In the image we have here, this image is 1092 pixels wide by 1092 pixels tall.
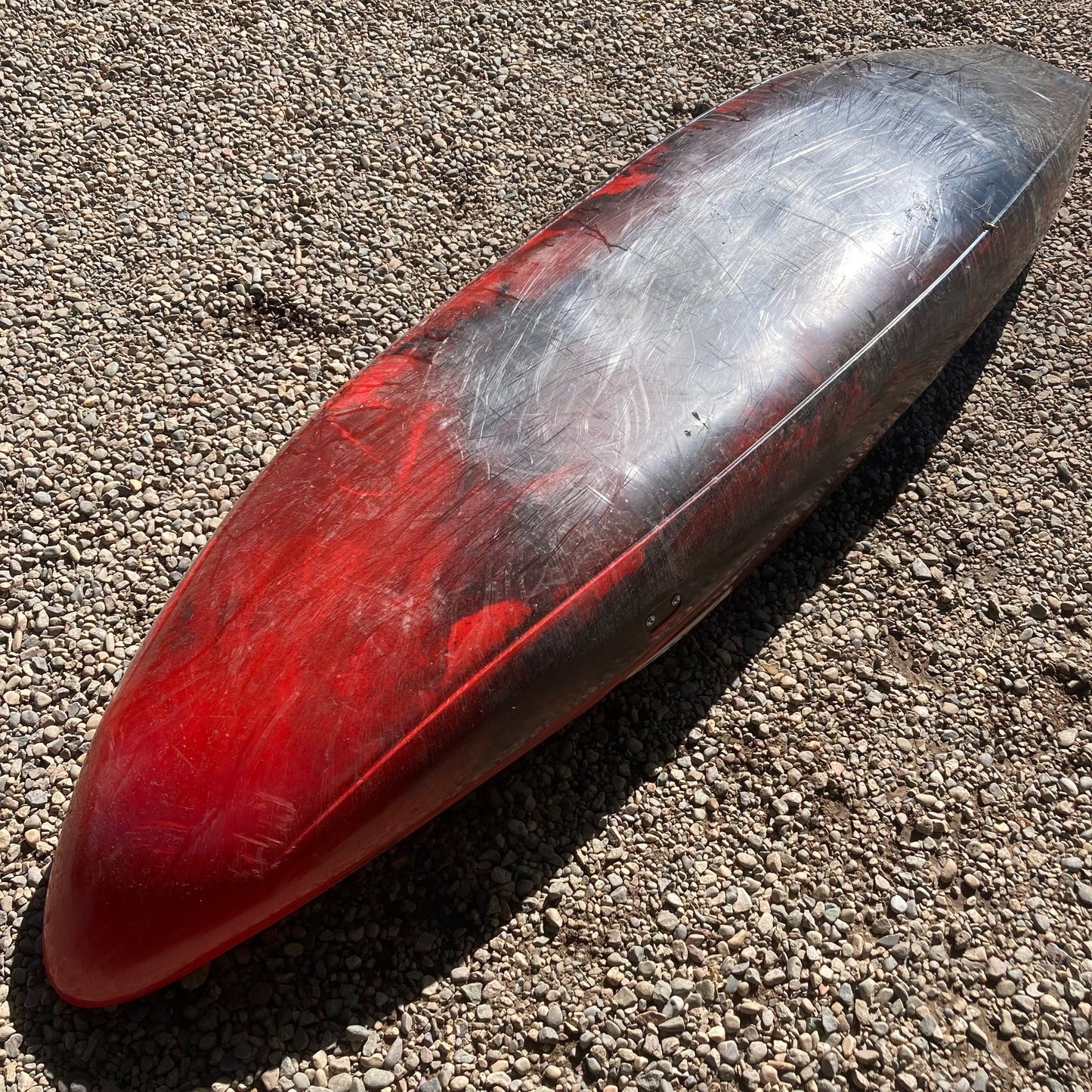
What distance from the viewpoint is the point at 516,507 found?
115 inches

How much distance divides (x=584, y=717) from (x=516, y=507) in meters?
0.92

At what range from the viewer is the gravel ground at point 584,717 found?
9.56 feet

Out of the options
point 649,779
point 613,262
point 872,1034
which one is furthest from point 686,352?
point 872,1034

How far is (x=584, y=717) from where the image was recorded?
347cm

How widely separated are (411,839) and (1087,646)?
2534 millimetres

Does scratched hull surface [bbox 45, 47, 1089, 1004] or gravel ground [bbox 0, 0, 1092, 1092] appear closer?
scratched hull surface [bbox 45, 47, 1089, 1004]

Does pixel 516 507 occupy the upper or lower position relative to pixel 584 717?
upper

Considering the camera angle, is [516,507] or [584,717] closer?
[516,507]

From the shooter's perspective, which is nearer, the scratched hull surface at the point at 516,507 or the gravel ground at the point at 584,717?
the scratched hull surface at the point at 516,507

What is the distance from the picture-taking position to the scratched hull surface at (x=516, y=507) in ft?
8.73

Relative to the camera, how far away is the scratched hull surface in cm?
266

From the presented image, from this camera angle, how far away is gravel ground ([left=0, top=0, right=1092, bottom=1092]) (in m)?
2.91

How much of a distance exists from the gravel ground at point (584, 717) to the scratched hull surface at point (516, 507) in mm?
374

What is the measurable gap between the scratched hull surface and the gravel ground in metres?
0.37
